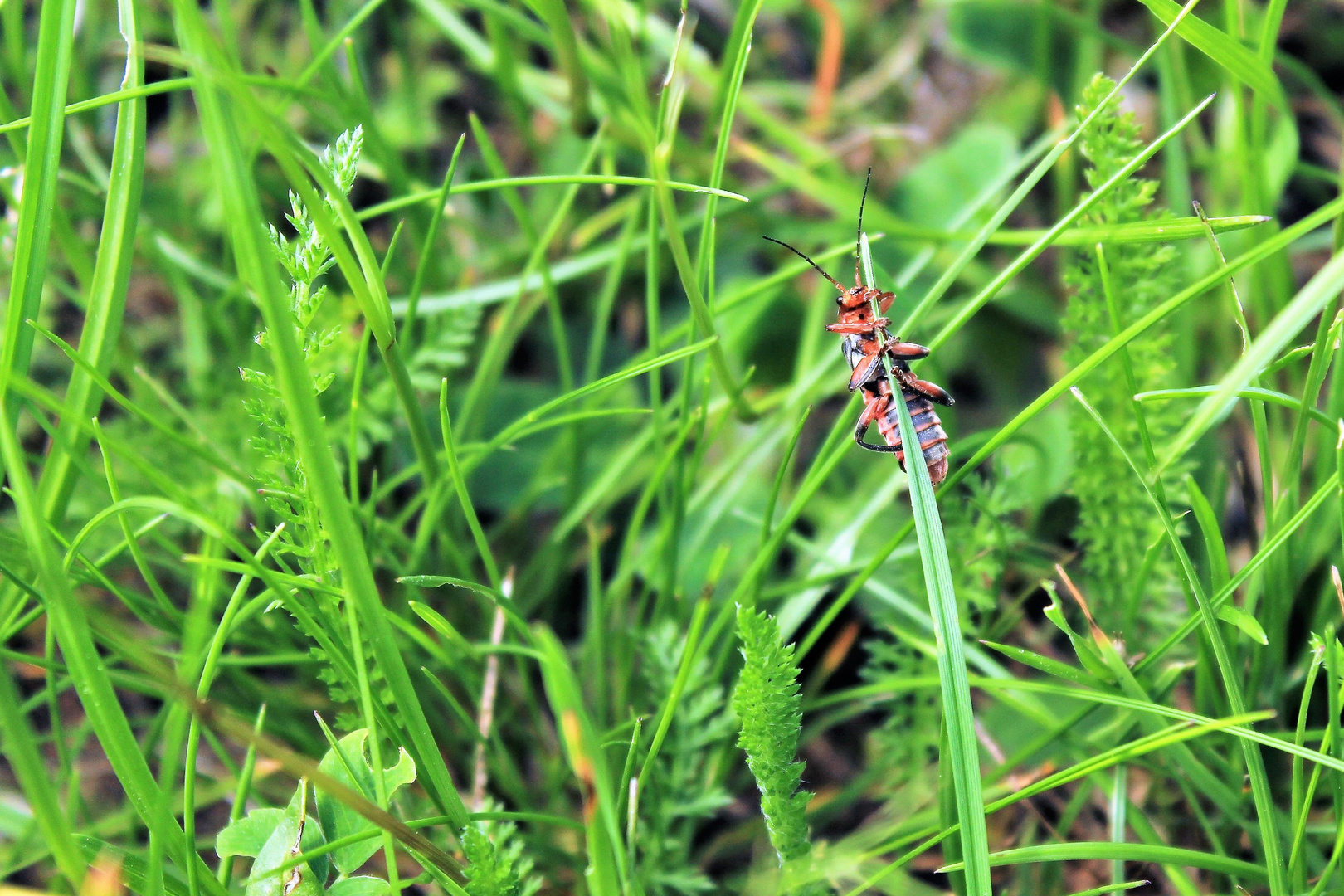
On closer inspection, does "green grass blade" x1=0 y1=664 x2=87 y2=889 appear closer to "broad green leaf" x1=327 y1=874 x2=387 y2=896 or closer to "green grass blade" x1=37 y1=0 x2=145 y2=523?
"broad green leaf" x1=327 y1=874 x2=387 y2=896

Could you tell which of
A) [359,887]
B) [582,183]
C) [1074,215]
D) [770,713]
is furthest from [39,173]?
[1074,215]

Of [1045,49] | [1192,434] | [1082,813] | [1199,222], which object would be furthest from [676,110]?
[1082,813]

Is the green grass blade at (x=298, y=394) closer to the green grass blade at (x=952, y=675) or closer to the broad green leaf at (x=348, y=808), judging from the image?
the broad green leaf at (x=348, y=808)

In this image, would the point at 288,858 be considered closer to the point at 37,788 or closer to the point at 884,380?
the point at 37,788

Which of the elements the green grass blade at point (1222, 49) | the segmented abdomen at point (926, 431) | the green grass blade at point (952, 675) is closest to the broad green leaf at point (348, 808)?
the green grass blade at point (952, 675)

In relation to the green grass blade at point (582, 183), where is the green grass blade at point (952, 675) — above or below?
below

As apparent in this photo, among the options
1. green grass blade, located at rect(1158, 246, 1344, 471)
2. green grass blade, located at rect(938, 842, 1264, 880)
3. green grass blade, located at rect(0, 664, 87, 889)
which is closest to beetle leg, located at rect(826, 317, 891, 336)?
green grass blade, located at rect(1158, 246, 1344, 471)

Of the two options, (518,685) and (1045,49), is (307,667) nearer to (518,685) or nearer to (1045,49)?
(518,685)
